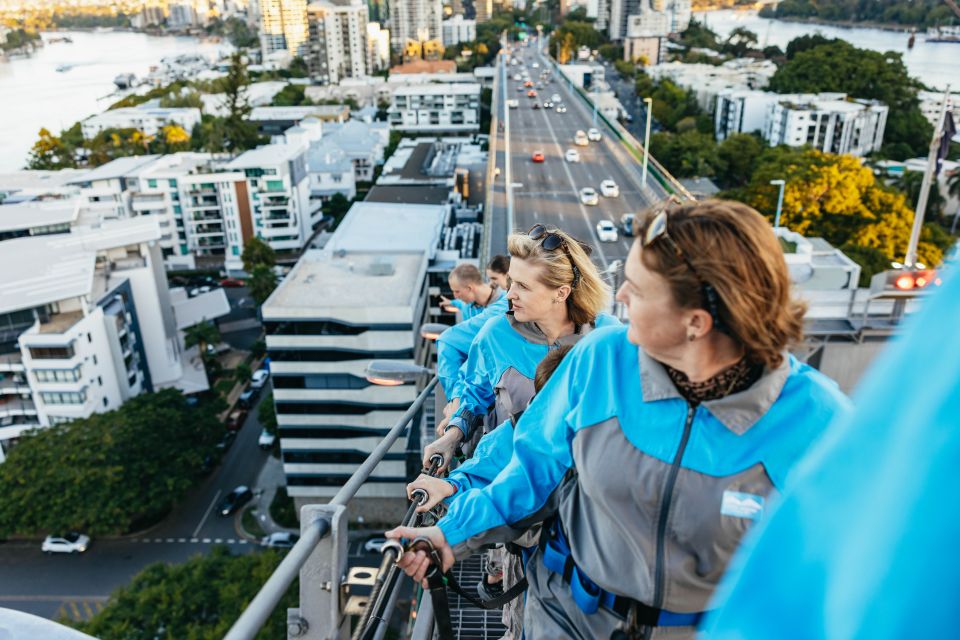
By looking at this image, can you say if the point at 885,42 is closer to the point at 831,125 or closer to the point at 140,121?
the point at 831,125

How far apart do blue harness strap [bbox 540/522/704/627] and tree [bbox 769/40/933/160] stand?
33.4 metres

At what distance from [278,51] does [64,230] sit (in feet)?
204

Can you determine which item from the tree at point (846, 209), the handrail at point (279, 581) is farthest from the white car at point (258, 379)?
the handrail at point (279, 581)

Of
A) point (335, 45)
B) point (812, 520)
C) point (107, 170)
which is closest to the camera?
point (812, 520)

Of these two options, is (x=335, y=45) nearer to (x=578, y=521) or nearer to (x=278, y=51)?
(x=278, y=51)

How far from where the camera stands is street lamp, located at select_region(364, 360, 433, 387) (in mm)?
4246

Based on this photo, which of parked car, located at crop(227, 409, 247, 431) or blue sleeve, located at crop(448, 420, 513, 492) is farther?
parked car, located at crop(227, 409, 247, 431)

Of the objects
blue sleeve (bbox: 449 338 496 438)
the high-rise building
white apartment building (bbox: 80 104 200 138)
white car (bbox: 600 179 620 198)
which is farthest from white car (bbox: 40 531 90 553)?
the high-rise building

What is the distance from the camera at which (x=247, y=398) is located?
19.6 meters

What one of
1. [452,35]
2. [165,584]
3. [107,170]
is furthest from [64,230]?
[452,35]

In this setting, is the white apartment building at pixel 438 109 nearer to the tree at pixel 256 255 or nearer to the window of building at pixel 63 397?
the tree at pixel 256 255

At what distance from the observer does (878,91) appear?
3428cm

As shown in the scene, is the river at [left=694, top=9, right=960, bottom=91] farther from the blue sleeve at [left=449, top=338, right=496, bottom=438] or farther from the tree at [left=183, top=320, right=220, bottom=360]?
the tree at [left=183, top=320, right=220, bottom=360]

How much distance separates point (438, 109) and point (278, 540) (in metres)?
33.7
